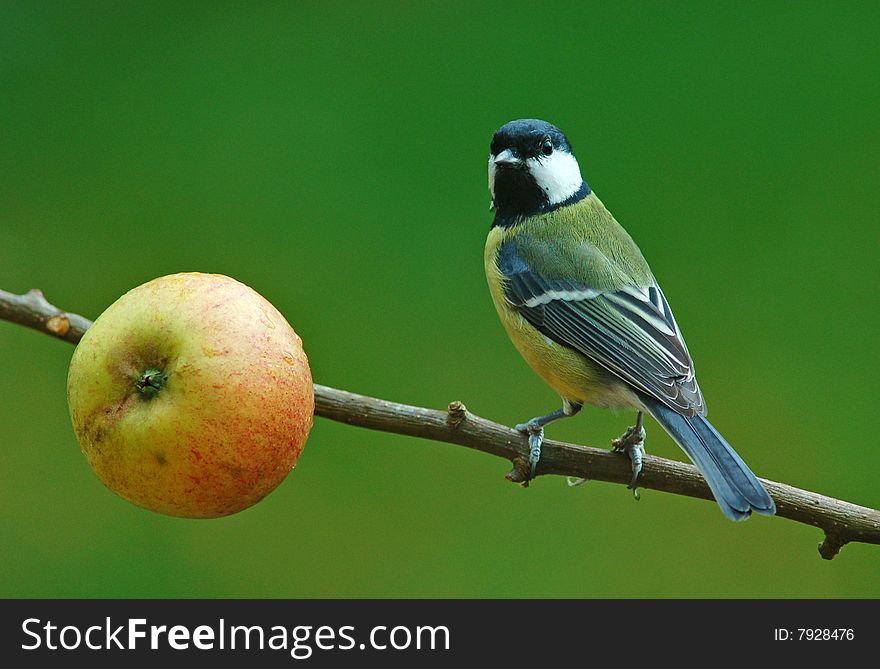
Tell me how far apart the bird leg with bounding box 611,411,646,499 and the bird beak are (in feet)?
2.16

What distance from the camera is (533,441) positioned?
5.95 feet

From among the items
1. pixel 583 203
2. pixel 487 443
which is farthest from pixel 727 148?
pixel 487 443

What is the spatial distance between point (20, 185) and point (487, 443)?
2305mm

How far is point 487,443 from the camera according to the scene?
5.85 feet

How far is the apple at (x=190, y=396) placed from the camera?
1.49 metres

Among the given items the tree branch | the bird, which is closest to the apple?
the tree branch

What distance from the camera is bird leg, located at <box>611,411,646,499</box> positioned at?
5.90 ft

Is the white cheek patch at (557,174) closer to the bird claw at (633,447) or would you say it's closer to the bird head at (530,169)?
the bird head at (530,169)

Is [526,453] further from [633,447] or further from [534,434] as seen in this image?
[633,447]

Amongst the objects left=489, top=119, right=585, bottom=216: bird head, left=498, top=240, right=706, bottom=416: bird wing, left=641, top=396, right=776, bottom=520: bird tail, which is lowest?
left=641, top=396, right=776, bottom=520: bird tail

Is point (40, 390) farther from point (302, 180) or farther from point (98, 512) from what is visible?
point (302, 180)

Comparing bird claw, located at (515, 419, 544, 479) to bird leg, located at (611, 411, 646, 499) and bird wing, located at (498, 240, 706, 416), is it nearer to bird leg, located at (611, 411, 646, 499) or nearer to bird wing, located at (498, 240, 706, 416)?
bird leg, located at (611, 411, 646, 499)

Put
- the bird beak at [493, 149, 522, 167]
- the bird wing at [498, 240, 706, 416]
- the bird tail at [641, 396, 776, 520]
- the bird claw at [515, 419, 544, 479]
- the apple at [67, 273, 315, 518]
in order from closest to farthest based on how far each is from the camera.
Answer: the apple at [67, 273, 315, 518], the bird tail at [641, 396, 776, 520], the bird claw at [515, 419, 544, 479], the bird wing at [498, 240, 706, 416], the bird beak at [493, 149, 522, 167]

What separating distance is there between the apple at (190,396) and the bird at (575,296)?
0.55 metres
